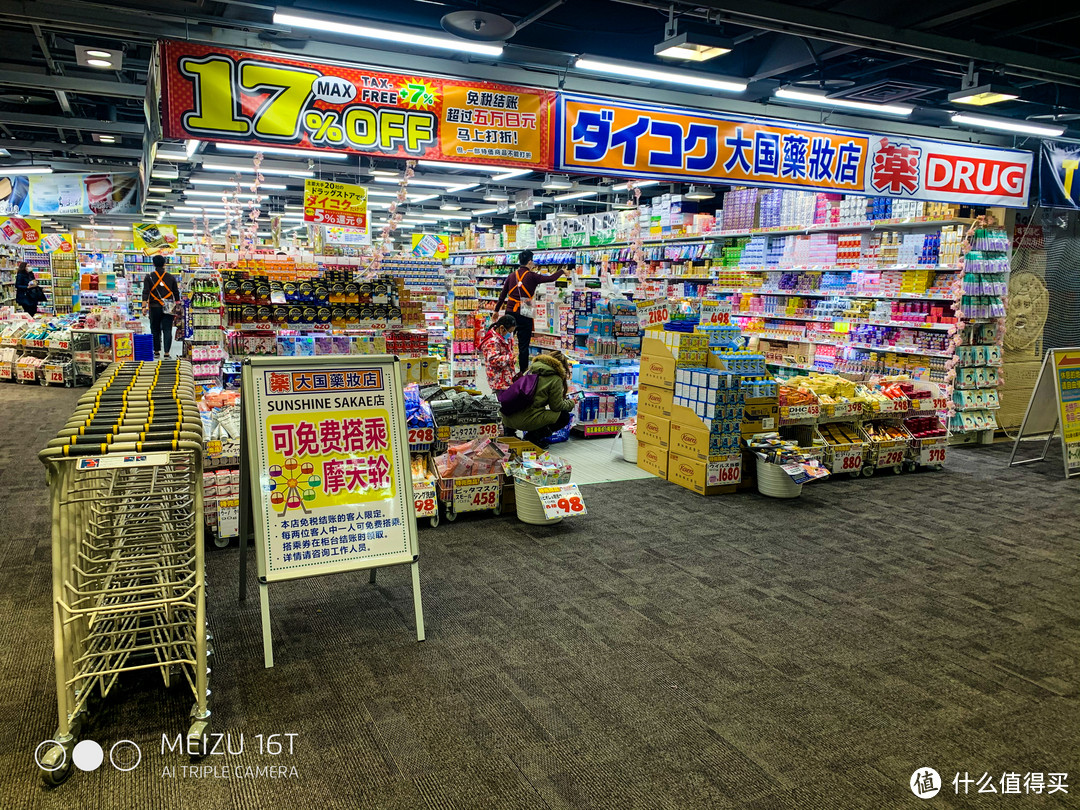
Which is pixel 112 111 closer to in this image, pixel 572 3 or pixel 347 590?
pixel 572 3

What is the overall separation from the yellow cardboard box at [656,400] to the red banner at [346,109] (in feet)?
7.93

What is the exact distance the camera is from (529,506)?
221 inches

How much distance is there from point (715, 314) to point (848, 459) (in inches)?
77.9

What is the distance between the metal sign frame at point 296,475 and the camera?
11.2 feet

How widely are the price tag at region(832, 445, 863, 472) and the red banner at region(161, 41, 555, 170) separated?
4.03m

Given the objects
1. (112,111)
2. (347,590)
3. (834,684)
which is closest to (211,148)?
(112,111)

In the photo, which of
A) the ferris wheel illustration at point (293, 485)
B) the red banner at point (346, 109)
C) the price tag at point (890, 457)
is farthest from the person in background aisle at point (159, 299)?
the price tag at point (890, 457)

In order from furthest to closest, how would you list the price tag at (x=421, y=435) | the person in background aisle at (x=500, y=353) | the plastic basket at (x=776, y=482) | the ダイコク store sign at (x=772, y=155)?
the person in background aisle at (x=500, y=353)
the ダイコク store sign at (x=772, y=155)
the plastic basket at (x=776, y=482)
the price tag at (x=421, y=435)

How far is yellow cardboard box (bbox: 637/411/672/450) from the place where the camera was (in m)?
7.12

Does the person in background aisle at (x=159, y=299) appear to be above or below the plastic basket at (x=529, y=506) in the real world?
above

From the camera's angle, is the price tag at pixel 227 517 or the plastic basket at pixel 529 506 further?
the plastic basket at pixel 529 506

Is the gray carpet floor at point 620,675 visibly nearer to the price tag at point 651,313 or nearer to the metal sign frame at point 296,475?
the metal sign frame at point 296,475

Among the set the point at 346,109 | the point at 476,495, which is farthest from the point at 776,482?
the point at 346,109

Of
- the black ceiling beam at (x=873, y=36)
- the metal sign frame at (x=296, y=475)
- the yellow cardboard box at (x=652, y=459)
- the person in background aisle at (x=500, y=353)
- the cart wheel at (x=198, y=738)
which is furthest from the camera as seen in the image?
the person in background aisle at (x=500, y=353)
